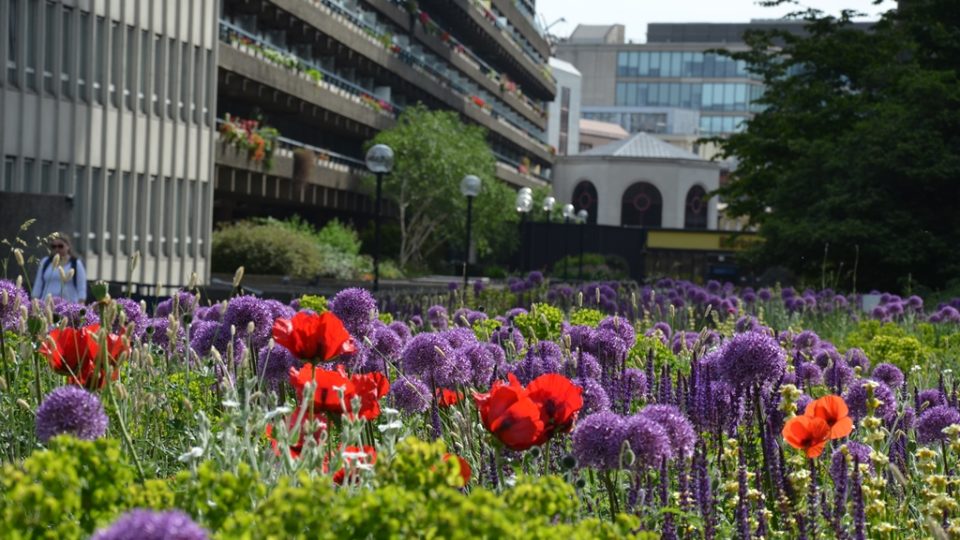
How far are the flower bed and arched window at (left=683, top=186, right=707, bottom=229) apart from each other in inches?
4736

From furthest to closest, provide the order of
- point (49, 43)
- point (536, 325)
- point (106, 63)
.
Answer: point (106, 63)
point (49, 43)
point (536, 325)

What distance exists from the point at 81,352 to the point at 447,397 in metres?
1.26

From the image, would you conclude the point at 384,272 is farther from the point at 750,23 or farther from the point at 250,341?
the point at 750,23

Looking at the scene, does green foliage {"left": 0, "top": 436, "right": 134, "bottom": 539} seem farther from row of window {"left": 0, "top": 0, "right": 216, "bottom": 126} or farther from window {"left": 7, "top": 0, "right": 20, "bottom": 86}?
window {"left": 7, "top": 0, "right": 20, "bottom": 86}

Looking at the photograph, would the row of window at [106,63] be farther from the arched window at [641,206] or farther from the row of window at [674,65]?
the row of window at [674,65]

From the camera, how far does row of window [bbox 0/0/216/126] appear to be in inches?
1236

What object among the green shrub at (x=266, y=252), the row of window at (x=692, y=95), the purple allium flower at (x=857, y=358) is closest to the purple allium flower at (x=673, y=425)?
the purple allium flower at (x=857, y=358)

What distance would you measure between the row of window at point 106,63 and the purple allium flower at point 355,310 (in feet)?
86.0

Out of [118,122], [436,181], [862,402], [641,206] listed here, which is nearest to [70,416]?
[862,402]

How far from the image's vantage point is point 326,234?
49781 millimetres

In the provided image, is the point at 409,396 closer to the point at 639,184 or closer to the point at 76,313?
the point at 76,313

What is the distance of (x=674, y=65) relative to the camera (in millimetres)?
164875

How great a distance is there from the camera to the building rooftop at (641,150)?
415 ft

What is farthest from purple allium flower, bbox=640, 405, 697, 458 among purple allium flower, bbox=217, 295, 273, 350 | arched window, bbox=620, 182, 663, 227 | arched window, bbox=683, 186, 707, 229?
arched window, bbox=683, 186, 707, 229
